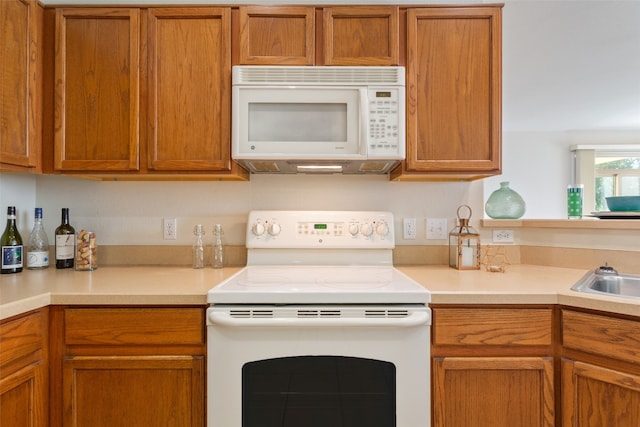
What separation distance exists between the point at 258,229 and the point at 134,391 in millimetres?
822

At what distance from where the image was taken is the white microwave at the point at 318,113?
4.82 ft

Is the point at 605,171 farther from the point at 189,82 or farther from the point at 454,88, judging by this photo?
the point at 189,82

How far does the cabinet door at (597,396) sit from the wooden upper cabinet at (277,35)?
1.55 m

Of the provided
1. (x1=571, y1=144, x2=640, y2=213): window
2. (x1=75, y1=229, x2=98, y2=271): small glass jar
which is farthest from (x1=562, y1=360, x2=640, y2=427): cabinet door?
(x1=571, y1=144, x2=640, y2=213): window

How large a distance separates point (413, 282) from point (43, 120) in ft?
5.71

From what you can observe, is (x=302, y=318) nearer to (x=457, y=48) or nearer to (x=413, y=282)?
(x=413, y=282)

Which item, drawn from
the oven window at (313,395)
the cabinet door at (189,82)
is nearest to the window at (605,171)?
the oven window at (313,395)

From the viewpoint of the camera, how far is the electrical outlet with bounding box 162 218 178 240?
182 centimetres

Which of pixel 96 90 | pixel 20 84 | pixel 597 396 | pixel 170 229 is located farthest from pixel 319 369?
pixel 20 84

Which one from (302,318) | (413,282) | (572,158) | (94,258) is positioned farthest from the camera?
(572,158)

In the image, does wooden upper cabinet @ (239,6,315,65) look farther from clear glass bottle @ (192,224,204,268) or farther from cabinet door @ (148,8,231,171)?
clear glass bottle @ (192,224,204,268)

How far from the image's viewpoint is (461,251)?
1.66 m

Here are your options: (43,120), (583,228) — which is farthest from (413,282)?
(43,120)

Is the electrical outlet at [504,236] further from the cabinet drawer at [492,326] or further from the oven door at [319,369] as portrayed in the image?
the oven door at [319,369]
